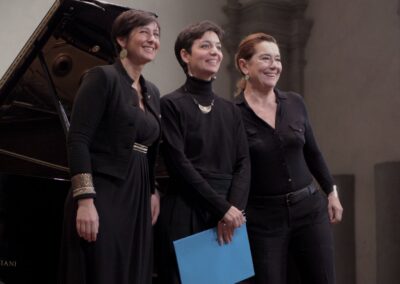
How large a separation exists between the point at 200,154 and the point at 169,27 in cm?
357

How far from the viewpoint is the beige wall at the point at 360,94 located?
4.59 metres

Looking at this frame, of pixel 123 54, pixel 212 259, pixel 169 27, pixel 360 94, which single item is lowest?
pixel 212 259

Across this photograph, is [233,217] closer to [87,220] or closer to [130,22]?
[87,220]

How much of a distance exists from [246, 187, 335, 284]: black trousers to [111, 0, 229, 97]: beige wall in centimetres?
330

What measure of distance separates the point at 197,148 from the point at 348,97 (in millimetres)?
3174

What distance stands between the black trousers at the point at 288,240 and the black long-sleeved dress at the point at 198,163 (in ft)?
0.50

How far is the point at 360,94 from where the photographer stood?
4871mm

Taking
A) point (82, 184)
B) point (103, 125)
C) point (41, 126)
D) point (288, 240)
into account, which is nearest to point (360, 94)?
point (41, 126)

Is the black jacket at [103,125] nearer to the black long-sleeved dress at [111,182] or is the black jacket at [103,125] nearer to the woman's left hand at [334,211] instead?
the black long-sleeved dress at [111,182]

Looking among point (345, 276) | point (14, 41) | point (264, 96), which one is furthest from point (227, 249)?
point (14, 41)

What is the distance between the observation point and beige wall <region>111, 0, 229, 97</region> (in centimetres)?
539

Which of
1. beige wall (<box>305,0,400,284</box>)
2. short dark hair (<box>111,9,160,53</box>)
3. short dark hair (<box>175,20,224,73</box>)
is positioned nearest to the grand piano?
short dark hair (<box>175,20,224,73</box>)

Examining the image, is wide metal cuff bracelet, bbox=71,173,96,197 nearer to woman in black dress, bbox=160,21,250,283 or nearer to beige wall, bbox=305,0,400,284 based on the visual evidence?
woman in black dress, bbox=160,21,250,283

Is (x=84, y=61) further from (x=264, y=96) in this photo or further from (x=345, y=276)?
(x=345, y=276)
